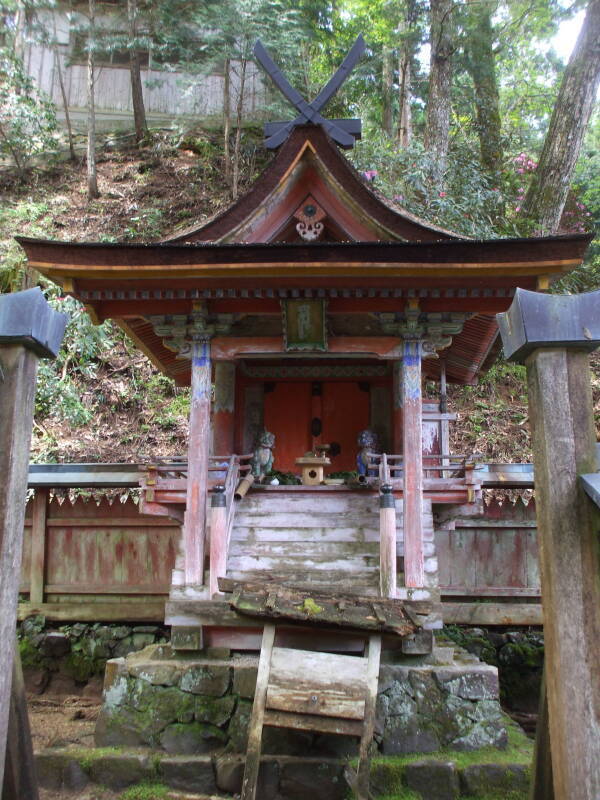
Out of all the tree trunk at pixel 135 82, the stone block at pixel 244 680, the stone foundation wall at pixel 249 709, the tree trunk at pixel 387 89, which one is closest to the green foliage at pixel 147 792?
the stone foundation wall at pixel 249 709

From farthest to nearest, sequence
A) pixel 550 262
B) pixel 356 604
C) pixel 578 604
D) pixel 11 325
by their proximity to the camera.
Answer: pixel 550 262 → pixel 356 604 → pixel 11 325 → pixel 578 604

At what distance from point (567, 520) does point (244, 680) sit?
4711 mm

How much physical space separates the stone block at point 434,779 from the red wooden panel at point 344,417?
5618 millimetres

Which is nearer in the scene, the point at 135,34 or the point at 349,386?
the point at 349,386

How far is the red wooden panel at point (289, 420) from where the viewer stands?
36.5 feet

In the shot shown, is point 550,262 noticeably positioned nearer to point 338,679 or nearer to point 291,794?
point 338,679

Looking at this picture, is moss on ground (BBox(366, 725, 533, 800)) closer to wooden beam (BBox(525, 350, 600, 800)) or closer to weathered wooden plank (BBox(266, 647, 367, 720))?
weathered wooden plank (BBox(266, 647, 367, 720))

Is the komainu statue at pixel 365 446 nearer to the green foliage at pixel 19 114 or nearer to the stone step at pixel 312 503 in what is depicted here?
the stone step at pixel 312 503

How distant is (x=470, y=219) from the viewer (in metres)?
14.3

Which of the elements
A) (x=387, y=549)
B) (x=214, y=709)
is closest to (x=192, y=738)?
(x=214, y=709)

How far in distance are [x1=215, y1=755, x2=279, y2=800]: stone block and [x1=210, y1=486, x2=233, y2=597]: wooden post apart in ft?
5.37

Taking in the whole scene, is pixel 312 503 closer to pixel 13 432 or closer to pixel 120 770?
pixel 120 770

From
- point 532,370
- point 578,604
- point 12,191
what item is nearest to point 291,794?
point 578,604

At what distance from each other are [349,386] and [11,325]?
810 centimetres
